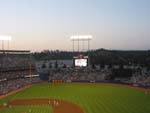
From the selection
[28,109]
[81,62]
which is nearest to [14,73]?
[81,62]

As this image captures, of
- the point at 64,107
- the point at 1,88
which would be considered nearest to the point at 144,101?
the point at 64,107

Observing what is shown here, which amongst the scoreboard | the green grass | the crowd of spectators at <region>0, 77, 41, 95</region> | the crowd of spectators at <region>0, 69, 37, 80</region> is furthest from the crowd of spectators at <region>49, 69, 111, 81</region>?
the green grass

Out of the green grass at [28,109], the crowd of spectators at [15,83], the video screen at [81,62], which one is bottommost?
the green grass at [28,109]

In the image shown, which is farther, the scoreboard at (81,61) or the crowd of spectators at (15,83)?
the scoreboard at (81,61)

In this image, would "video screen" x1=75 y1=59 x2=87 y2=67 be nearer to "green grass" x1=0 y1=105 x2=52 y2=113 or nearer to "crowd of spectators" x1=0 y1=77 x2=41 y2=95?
"crowd of spectators" x1=0 y1=77 x2=41 y2=95

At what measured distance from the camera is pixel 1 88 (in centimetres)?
4088

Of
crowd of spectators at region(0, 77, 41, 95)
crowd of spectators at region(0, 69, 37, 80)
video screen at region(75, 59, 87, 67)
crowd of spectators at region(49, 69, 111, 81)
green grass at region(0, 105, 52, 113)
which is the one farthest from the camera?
crowd of spectators at region(49, 69, 111, 81)

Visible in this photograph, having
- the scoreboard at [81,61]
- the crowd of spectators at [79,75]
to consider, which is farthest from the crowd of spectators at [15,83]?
the scoreboard at [81,61]

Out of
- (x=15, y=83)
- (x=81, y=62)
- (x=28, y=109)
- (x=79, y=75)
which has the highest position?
(x=81, y=62)

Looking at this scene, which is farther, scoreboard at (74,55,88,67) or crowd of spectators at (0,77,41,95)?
scoreboard at (74,55,88,67)

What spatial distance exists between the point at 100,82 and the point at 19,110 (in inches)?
1112

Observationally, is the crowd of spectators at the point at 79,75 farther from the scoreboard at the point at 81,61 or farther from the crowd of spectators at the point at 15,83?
the crowd of spectators at the point at 15,83

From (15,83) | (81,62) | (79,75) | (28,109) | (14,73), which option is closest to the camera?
(28,109)

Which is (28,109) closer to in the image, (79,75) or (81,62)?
(81,62)
